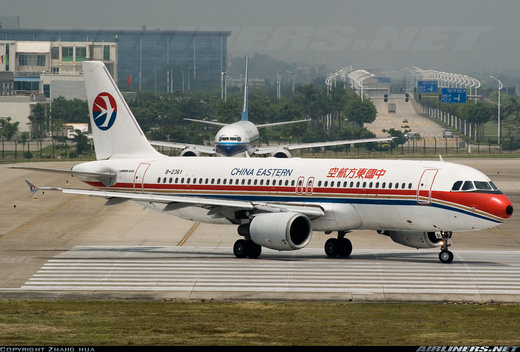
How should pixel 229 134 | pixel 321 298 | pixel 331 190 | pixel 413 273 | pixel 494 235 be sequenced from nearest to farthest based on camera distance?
pixel 321 298
pixel 413 273
pixel 331 190
pixel 494 235
pixel 229 134

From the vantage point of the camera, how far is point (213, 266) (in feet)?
142

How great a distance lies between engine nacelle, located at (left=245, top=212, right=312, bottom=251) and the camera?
42.7 m

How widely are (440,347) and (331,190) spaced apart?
21.4 m

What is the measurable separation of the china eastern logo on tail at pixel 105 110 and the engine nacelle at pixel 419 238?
18069 millimetres

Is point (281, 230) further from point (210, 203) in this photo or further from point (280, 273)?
point (210, 203)

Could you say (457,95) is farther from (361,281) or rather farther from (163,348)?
(163,348)

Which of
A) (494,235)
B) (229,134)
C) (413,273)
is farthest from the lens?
(229,134)

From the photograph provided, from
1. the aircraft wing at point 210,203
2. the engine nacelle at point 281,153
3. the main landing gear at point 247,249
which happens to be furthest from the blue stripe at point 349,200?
the engine nacelle at point 281,153

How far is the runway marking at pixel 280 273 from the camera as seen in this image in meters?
37.1

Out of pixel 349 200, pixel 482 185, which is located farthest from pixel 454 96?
pixel 482 185

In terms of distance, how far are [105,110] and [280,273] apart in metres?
17.5

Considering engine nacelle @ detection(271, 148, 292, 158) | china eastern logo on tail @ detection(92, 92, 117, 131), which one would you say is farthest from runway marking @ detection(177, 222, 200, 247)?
engine nacelle @ detection(271, 148, 292, 158)

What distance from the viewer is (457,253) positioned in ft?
161

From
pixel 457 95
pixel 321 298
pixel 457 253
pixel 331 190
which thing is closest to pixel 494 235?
pixel 457 253
